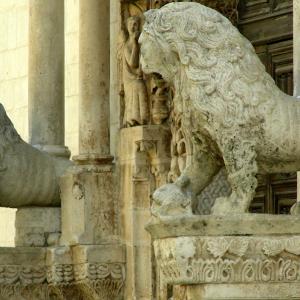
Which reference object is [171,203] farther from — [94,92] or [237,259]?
[94,92]

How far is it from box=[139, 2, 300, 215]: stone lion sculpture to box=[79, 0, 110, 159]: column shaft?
5326 mm

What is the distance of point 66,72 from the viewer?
20.5 m

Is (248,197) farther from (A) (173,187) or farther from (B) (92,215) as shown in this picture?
(B) (92,215)

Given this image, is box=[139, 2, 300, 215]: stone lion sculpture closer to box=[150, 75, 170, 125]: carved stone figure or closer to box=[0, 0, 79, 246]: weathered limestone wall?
box=[150, 75, 170, 125]: carved stone figure

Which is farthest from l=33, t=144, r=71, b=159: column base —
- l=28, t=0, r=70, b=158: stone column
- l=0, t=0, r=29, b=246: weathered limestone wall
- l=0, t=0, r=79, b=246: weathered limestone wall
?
l=0, t=0, r=29, b=246: weathered limestone wall

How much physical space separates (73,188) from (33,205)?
514mm

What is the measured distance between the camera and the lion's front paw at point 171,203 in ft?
38.7

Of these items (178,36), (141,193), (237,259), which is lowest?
(237,259)

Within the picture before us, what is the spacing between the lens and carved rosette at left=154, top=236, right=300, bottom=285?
11469 mm

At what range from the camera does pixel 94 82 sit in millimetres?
17672

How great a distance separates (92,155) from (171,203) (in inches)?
222

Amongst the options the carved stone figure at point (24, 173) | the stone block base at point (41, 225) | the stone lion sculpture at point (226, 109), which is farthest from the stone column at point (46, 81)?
the stone lion sculpture at point (226, 109)

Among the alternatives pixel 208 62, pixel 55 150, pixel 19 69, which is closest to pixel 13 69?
pixel 19 69

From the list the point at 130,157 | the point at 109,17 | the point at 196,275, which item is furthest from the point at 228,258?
the point at 109,17
